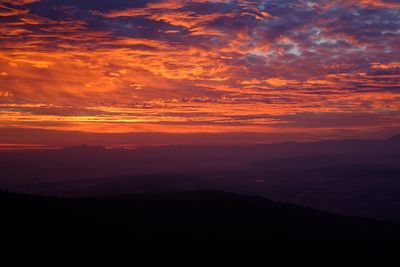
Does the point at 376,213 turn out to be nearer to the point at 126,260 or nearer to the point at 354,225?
the point at 354,225

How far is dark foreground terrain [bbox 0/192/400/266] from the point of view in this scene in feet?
101

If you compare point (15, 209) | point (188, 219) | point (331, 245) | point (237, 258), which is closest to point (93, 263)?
point (15, 209)

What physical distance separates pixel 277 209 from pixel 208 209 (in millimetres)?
11264

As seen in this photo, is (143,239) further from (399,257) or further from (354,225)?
(354,225)

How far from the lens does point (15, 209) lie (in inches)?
1411

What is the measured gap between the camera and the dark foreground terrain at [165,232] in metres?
30.8

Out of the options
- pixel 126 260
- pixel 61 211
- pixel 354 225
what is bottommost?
pixel 354 225

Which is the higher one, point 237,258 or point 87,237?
point 87,237

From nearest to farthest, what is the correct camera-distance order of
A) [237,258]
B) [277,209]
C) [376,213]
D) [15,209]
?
[15,209]
[237,258]
[277,209]
[376,213]

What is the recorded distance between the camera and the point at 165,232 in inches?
1598

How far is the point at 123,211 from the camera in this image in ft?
145

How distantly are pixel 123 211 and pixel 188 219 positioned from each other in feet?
23.3

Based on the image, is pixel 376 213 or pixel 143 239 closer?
pixel 143 239

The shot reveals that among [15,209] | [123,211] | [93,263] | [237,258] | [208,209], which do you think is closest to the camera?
[93,263]
